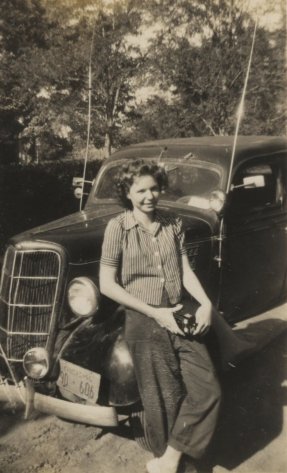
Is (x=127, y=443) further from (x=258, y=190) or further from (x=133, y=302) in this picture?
(x=258, y=190)

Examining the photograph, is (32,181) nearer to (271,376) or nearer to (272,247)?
(272,247)

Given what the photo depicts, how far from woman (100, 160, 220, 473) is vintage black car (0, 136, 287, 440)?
188mm

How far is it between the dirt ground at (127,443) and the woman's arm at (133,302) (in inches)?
39.3

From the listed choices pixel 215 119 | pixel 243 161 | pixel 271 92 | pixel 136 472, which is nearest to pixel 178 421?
pixel 136 472

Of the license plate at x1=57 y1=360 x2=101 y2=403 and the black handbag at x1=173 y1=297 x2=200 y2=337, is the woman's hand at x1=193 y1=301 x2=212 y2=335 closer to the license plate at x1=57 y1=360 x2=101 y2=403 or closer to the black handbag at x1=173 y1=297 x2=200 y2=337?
the black handbag at x1=173 y1=297 x2=200 y2=337

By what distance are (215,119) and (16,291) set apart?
8.85 m

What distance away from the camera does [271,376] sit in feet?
13.0

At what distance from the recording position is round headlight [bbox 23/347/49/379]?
305 cm

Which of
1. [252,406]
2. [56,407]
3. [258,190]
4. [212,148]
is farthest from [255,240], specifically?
[56,407]

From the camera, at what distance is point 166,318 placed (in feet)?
8.27

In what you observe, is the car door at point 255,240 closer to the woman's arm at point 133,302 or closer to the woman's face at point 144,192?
the woman's face at point 144,192

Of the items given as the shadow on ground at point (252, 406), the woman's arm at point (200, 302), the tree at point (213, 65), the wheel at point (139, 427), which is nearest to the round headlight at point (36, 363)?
the wheel at point (139, 427)

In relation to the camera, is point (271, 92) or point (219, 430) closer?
point (219, 430)

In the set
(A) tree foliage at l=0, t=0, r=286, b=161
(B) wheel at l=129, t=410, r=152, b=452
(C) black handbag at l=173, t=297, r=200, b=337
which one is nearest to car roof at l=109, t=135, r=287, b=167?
(C) black handbag at l=173, t=297, r=200, b=337
